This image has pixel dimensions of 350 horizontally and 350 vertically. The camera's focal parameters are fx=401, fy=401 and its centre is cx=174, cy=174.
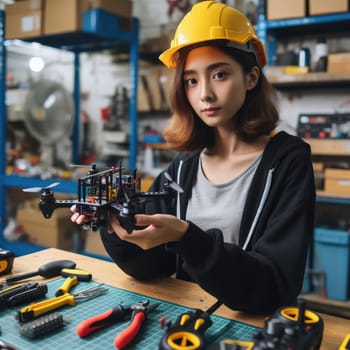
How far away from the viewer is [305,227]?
87 centimetres

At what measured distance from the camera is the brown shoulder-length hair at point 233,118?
3.34 ft

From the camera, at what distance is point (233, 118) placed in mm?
1124

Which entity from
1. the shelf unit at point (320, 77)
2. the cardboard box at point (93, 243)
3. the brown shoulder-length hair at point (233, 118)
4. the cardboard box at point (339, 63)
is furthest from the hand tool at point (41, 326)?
the cardboard box at point (93, 243)

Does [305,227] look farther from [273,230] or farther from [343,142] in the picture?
[343,142]

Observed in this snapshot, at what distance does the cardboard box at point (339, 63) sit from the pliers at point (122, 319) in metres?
1.92

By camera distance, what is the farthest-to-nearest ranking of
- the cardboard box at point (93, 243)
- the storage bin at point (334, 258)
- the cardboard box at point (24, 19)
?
the cardboard box at point (93, 243) < the cardboard box at point (24, 19) < the storage bin at point (334, 258)

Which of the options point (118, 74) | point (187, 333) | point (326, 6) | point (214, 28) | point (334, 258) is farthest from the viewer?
point (118, 74)

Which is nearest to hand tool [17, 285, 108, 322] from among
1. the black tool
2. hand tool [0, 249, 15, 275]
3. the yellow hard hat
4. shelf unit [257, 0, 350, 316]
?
the black tool

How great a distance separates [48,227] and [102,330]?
2.42 metres

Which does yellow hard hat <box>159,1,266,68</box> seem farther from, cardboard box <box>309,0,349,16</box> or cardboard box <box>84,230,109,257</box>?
cardboard box <box>84,230,109,257</box>

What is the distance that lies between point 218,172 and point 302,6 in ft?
5.13

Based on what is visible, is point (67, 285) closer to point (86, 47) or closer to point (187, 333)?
point (187, 333)

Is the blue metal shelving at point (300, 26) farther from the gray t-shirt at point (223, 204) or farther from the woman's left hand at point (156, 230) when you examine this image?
the woman's left hand at point (156, 230)

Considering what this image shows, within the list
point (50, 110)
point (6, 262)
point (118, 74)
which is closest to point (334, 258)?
point (6, 262)
